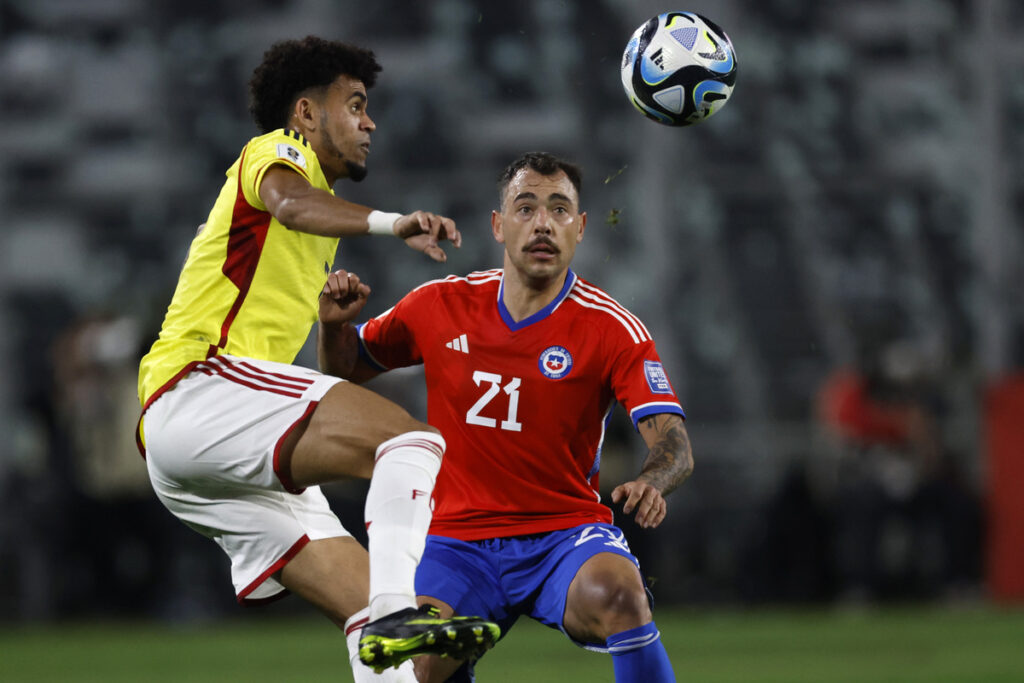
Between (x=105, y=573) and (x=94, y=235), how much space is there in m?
3.61

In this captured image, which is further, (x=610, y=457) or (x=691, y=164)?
(x=691, y=164)

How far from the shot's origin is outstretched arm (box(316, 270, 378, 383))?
5.11 meters

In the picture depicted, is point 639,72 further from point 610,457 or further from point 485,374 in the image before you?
point 610,457

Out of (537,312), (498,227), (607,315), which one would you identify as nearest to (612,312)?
(607,315)

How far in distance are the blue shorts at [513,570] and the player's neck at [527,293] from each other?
0.80 m

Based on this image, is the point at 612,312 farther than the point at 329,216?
Yes

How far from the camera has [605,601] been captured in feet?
15.7

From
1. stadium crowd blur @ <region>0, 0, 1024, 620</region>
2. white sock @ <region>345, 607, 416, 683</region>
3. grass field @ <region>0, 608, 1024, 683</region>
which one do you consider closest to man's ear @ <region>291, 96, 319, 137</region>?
white sock @ <region>345, 607, 416, 683</region>

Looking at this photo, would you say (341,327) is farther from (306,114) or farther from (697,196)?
(697,196)

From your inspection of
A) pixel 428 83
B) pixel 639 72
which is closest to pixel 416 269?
pixel 428 83

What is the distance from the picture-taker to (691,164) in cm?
1295

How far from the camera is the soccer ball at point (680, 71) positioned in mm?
5613

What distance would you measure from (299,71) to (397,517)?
5.79 ft

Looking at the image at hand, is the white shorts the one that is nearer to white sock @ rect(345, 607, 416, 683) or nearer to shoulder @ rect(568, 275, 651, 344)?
white sock @ rect(345, 607, 416, 683)
